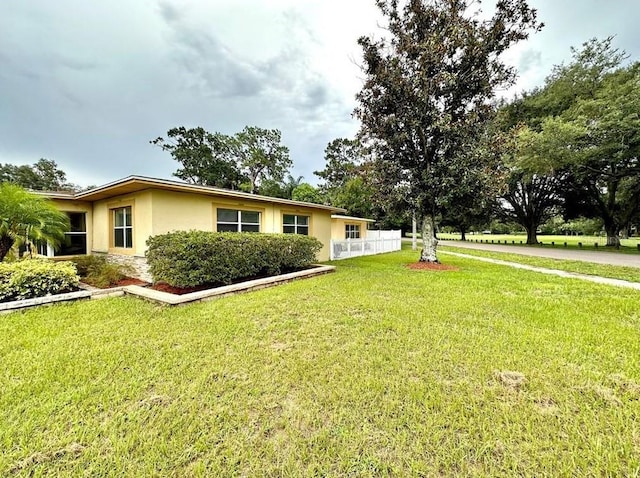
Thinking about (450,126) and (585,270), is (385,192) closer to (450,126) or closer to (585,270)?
(450,126)

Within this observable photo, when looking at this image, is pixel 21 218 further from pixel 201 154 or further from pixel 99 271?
pixel 201 154

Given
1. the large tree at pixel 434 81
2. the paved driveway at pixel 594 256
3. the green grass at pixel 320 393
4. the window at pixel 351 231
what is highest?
the large tree at pixel 434 81

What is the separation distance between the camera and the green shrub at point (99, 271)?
282 inches

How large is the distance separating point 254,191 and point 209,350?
104 feet

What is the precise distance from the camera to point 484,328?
4.08 m

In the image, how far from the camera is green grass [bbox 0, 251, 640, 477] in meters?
1.78

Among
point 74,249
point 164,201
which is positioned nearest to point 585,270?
point 164,201

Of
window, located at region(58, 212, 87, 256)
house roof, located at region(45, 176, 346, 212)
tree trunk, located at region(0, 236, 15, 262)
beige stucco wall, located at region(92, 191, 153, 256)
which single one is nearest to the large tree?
house roof, located at region(45, 176, 346, 212)

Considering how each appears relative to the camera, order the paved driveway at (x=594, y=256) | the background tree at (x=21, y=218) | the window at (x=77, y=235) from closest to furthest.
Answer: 1. the background tree at (x=21, y=218)
2. the window at (x=77, y=235)
3. the paved driveway at (x=594, y=256)

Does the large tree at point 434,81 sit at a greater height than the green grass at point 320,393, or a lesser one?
greater

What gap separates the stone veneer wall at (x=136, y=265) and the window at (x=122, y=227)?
43cm

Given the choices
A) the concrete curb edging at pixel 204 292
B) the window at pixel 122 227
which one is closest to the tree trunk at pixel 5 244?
the window at pixel 122 227

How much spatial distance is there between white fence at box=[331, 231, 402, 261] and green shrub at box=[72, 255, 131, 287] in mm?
8619

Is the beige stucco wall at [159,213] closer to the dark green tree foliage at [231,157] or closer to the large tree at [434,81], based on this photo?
the large tree at [434,81]
